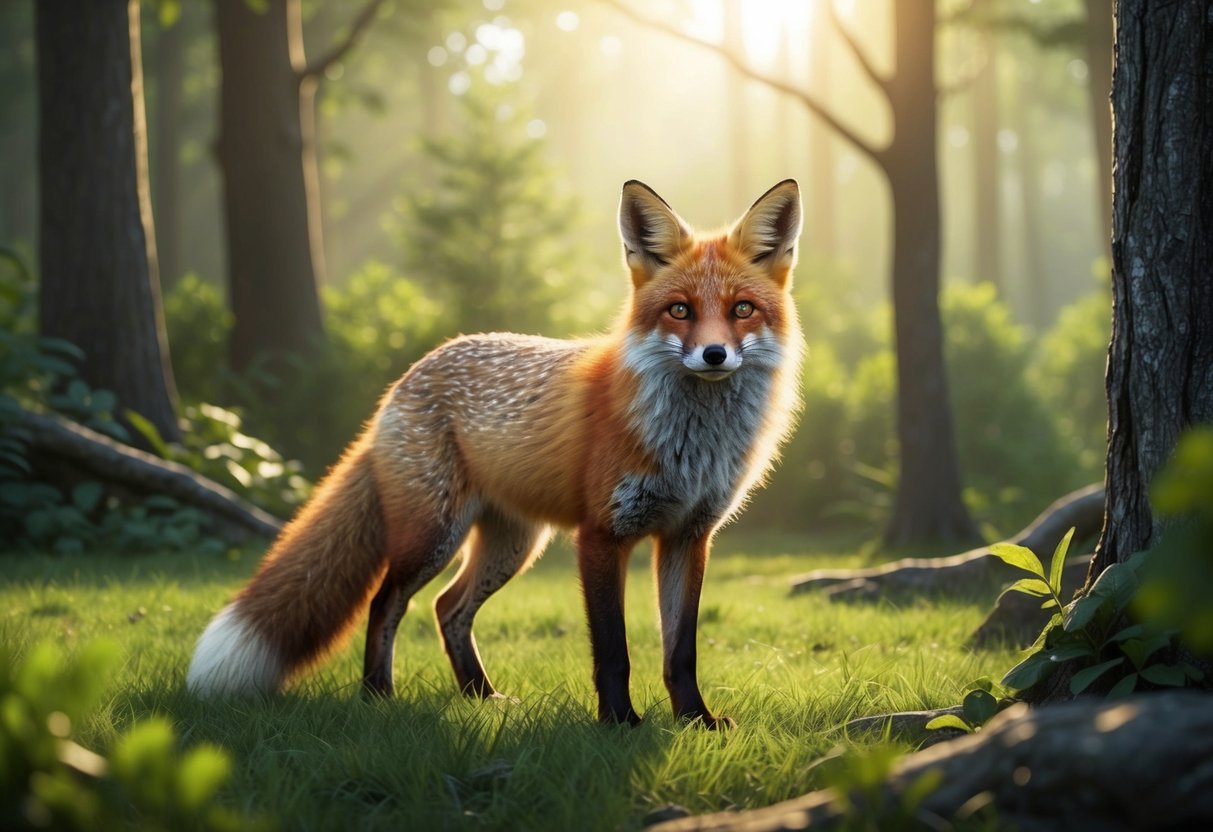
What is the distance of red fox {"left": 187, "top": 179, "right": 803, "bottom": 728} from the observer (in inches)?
161

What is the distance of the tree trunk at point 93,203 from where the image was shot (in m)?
8.88

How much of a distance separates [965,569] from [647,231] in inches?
157

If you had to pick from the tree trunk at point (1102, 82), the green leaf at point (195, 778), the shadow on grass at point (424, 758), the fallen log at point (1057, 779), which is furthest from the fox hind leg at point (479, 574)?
the tree trunk at point (1102, 82)

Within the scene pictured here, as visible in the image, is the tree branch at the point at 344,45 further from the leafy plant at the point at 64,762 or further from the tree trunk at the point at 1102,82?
the leafy plant at the point at 64,762

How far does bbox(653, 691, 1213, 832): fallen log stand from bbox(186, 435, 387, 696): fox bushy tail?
250cm

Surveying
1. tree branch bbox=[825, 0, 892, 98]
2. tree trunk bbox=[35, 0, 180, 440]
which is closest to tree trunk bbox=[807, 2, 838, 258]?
tree branch bbox=[825, 0, 892, 98]

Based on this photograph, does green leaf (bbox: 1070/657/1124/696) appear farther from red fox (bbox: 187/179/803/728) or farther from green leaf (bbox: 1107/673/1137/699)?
red fox (bbox: 187/179/803/728)

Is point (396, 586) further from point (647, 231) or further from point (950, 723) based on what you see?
point (950, 723)

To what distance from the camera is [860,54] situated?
9.79 metres

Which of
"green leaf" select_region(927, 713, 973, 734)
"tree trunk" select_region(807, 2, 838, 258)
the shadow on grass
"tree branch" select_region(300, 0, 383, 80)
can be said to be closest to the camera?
the shadow on grass

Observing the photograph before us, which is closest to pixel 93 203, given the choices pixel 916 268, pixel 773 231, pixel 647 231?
pixel 647 231

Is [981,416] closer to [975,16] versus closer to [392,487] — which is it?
[975,16]

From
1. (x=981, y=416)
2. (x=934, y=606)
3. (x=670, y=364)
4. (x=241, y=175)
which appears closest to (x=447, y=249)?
(x=241, y=175)

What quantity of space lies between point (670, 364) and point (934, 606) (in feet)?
11.3
